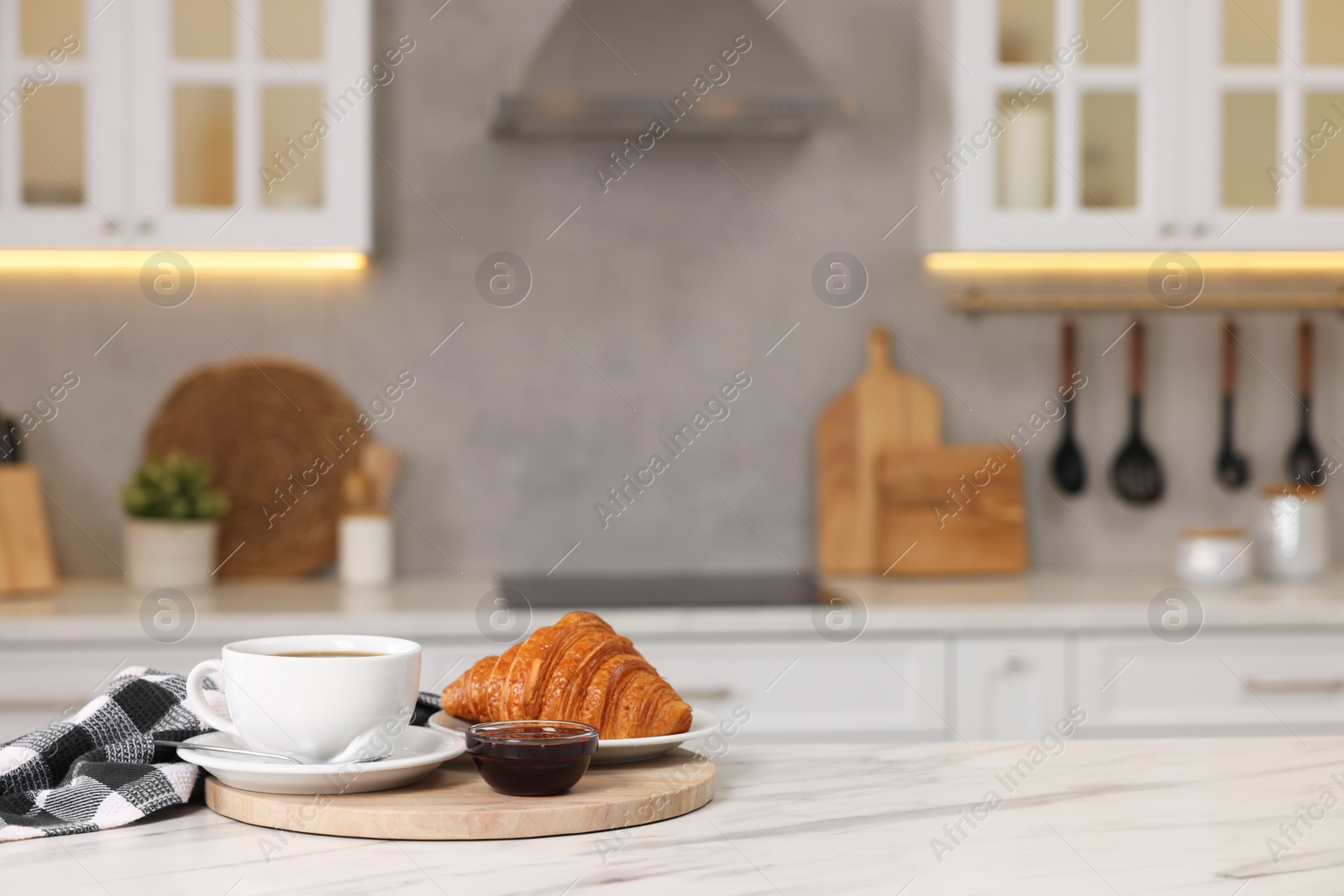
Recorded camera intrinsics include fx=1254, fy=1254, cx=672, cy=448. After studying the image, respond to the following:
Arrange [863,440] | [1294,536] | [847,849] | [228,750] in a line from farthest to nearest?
[863,440] < [1294,536] < [228,750] < [847,849]

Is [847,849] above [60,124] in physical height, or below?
below

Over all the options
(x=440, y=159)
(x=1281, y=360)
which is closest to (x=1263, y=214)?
(x=1281, y=360)

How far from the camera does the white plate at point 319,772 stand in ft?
2.57

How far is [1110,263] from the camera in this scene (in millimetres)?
2725

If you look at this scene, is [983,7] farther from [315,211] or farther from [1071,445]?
[315,211]

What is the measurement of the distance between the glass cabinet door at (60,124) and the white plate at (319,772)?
1.79m

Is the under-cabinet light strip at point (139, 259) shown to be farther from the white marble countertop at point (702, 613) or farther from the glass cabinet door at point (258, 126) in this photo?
the white marble countertop at point (702, 613)

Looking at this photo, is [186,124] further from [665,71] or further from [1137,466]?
[1137,466]

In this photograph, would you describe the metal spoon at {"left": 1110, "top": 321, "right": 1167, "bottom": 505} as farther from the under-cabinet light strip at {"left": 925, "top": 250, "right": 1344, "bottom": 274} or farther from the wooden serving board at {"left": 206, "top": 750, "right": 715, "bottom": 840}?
the wooden serving board at {"left": 206, "top": 750, "right": 715, "bottom": 840}

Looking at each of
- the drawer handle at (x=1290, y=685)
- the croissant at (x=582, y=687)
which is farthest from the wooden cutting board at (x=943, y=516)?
the croissant at (x=582, y=687)

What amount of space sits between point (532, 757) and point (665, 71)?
1811 millimetres

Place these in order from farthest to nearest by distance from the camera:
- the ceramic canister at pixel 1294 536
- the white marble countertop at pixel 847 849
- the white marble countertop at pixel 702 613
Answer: the ceramic canister at pixel 1294 536
the white marble countertop at pixel 702 613
the white marble countertop at pixel 847 849

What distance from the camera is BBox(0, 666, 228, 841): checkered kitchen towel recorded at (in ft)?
2.56

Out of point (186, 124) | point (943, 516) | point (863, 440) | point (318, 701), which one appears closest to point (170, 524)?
point (186, 124)
